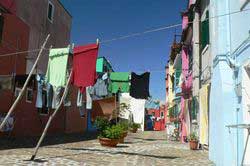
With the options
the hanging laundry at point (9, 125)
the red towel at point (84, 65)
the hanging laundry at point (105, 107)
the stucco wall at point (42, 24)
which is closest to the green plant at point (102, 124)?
the hanging laundry at point (9, 125)

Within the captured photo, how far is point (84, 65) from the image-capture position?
45.4ft

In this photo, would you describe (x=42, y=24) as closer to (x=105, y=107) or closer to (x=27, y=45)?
(x=27, y=45)

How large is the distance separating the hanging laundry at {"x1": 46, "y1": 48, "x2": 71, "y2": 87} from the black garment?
8.94 m

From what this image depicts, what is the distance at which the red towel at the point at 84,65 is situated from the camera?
1377 centimetres

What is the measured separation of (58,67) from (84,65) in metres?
0.96

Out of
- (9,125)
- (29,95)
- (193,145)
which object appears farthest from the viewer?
(29,95)

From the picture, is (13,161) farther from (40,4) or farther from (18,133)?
(40,4)

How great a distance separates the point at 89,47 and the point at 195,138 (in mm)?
8023

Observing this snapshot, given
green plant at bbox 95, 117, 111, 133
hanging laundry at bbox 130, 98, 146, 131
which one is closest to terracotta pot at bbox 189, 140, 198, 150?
green plant at bbox 95, 117, 111, 133

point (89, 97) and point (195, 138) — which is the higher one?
point (89, 97)

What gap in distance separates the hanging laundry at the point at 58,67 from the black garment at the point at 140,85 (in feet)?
29.3

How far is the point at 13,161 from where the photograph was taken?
11.5 m

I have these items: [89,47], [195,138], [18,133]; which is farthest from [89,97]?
[89,47]

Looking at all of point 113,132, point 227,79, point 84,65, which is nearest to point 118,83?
point 113,132
